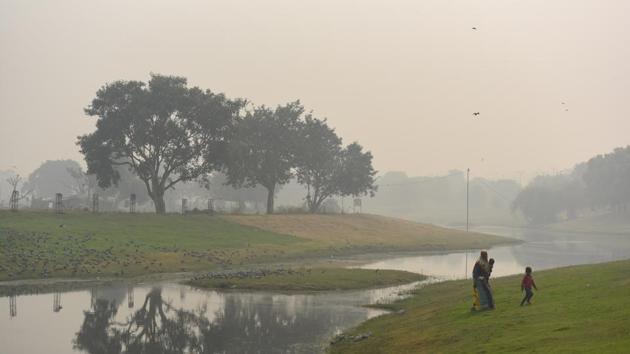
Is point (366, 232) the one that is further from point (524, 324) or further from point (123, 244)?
point (524, 324)

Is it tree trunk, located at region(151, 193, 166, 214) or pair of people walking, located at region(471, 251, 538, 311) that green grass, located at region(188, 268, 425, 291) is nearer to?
pair of people walking, located at region(471, 251, 538, 311)

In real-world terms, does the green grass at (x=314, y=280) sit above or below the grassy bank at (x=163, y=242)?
below

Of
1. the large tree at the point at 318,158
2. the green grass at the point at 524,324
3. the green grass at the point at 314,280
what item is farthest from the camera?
the large tree at the point at 318,158

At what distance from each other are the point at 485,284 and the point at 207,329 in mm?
17216

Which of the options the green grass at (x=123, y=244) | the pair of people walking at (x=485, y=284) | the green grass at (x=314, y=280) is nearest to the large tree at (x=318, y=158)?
the green grass at (x=123, y=244)

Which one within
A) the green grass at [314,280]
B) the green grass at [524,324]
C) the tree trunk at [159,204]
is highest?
the tree trunk at [159,204]

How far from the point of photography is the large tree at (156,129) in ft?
355

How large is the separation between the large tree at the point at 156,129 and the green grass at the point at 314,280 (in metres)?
51.5

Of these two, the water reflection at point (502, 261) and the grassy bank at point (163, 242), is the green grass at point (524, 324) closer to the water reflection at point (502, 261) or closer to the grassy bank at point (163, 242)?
the water reflection at point (502, 261)

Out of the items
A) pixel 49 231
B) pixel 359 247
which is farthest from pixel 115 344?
pixel 359 247

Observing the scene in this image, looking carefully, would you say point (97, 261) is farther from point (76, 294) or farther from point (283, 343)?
point (283, 343)

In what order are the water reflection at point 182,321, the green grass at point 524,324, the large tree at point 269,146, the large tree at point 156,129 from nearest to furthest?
the green grass at point 524,324, the water reflection at point 182,321, the large tree at point 156,129, the large tree at point 269,146

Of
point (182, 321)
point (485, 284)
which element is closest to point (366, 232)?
point (182, 321)

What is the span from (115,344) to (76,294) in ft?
63.6
